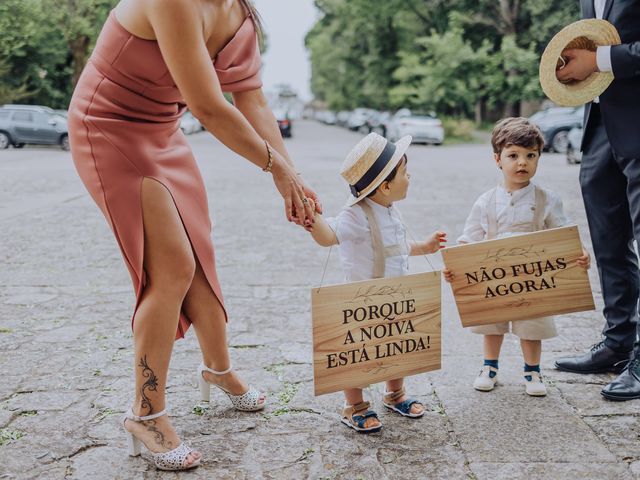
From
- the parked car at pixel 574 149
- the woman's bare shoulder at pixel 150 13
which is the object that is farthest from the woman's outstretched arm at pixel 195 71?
the parked car at pixel 574 149

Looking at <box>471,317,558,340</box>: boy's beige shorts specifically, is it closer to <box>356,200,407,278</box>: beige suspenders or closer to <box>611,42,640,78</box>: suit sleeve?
<box>356,200,407,278</box>: beige suspenders

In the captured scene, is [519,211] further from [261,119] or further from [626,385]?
[261,119]

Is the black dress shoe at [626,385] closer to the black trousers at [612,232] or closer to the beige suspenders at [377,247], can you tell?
the black trousers at [612,232]

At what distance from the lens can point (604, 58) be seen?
9.71 ft

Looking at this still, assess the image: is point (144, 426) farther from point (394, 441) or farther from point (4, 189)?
point (4, 189)

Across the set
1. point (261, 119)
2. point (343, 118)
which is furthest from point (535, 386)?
point (343, 118)

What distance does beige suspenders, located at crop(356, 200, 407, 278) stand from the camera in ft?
9.09

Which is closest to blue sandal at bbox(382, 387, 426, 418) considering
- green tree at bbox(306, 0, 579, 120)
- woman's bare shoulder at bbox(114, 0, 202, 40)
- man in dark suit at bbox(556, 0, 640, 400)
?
man in dark suit at bbox(556, 0, 640, 400)

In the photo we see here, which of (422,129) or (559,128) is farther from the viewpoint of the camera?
(422,129)

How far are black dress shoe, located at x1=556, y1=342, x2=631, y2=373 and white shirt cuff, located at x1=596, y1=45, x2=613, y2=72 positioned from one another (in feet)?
4.49

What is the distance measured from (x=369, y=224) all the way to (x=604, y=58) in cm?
127

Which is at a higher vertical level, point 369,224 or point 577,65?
point 577,65

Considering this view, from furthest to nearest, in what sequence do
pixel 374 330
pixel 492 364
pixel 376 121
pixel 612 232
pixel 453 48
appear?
pixel 376 121, pixel 453 48, pixel 612 232, pixel 492 364, pixel 374 330

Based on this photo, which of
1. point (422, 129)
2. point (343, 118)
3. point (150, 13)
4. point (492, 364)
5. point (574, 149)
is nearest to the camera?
point (150, 13)
